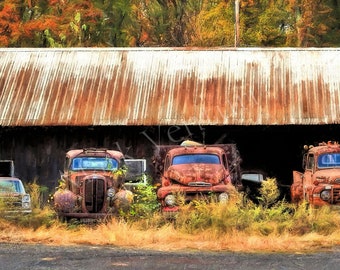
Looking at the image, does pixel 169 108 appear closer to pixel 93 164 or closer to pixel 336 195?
pixel 93 164

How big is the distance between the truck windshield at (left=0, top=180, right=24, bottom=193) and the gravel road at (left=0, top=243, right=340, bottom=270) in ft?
18.7

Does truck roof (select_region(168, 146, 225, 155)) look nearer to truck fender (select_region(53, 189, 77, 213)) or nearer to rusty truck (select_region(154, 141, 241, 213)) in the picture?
rusty truck (select_region(154, 141, 241, 213))

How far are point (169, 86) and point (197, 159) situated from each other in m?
5.37

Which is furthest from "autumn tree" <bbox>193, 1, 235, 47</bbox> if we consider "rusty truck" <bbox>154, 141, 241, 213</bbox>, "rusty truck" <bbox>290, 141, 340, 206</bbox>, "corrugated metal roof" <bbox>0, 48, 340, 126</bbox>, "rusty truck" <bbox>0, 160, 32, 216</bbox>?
"rusty truck" <bbox>0, 160, 32, 216</bbox>

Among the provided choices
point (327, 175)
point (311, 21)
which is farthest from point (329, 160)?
point (311, 21)

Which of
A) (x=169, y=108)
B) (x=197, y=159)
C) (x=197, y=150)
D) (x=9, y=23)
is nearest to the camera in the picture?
(x=197, y=159)

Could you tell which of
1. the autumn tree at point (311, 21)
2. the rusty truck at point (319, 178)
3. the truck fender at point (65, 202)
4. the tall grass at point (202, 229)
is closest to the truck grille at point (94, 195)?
the truck fender at point (65, 202)

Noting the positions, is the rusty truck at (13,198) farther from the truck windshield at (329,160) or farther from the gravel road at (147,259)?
the truck windshield at (329,160)

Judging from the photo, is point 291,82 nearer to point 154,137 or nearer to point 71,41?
point 154,137

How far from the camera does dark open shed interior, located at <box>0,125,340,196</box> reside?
25.1 m

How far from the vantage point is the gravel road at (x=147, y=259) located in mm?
13383

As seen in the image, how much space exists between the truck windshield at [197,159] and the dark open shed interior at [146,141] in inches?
144

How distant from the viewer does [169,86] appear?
26125mm

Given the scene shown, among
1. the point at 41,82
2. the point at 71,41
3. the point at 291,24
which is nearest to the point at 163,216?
the point at 41,82
